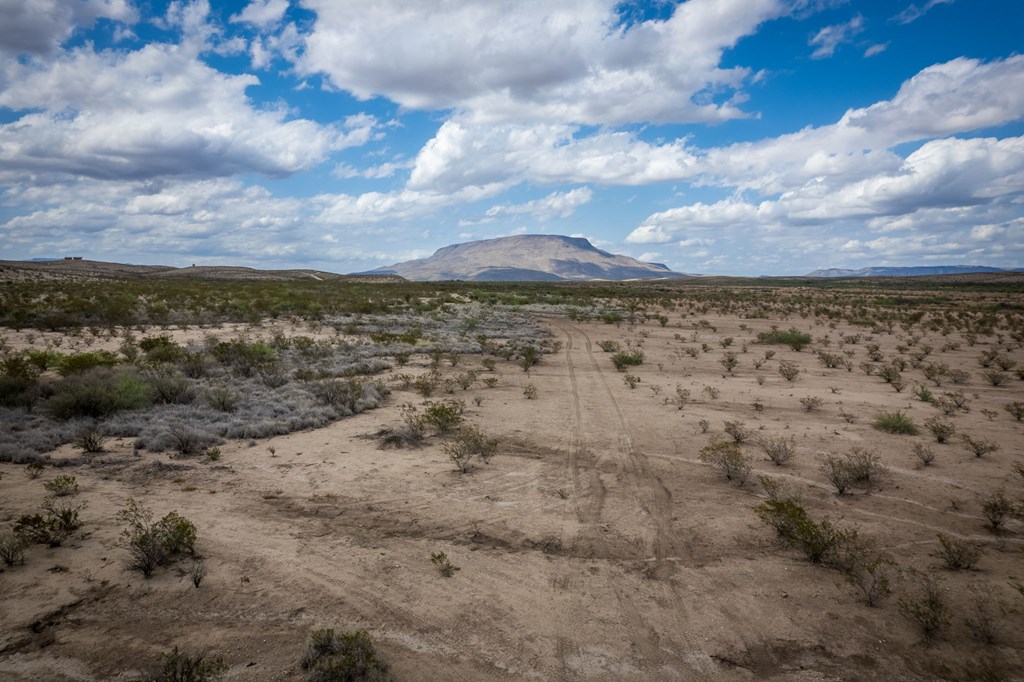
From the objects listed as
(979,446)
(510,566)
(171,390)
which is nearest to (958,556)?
(979,446)

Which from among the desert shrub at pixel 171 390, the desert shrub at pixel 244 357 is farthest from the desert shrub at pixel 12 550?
the desert shrub at pixel 244 357

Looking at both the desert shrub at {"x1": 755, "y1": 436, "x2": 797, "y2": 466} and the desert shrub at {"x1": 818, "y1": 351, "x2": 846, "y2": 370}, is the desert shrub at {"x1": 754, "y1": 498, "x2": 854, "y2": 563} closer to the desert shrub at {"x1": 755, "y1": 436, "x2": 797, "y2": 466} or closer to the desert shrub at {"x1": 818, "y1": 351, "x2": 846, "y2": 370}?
the desert shrub at {"x1": 755, "y1": 436, "x2": 797, "y2": 466}

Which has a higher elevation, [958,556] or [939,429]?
[939,429]

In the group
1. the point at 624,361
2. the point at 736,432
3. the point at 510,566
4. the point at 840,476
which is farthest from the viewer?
the point at 624,361

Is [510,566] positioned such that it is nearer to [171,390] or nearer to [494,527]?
[494,527]

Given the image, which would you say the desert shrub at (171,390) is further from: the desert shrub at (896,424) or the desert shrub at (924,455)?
the desert shrub at (896,424)

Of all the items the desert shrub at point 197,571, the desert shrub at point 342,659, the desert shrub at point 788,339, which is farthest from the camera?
the desert shrub at point 788,339
